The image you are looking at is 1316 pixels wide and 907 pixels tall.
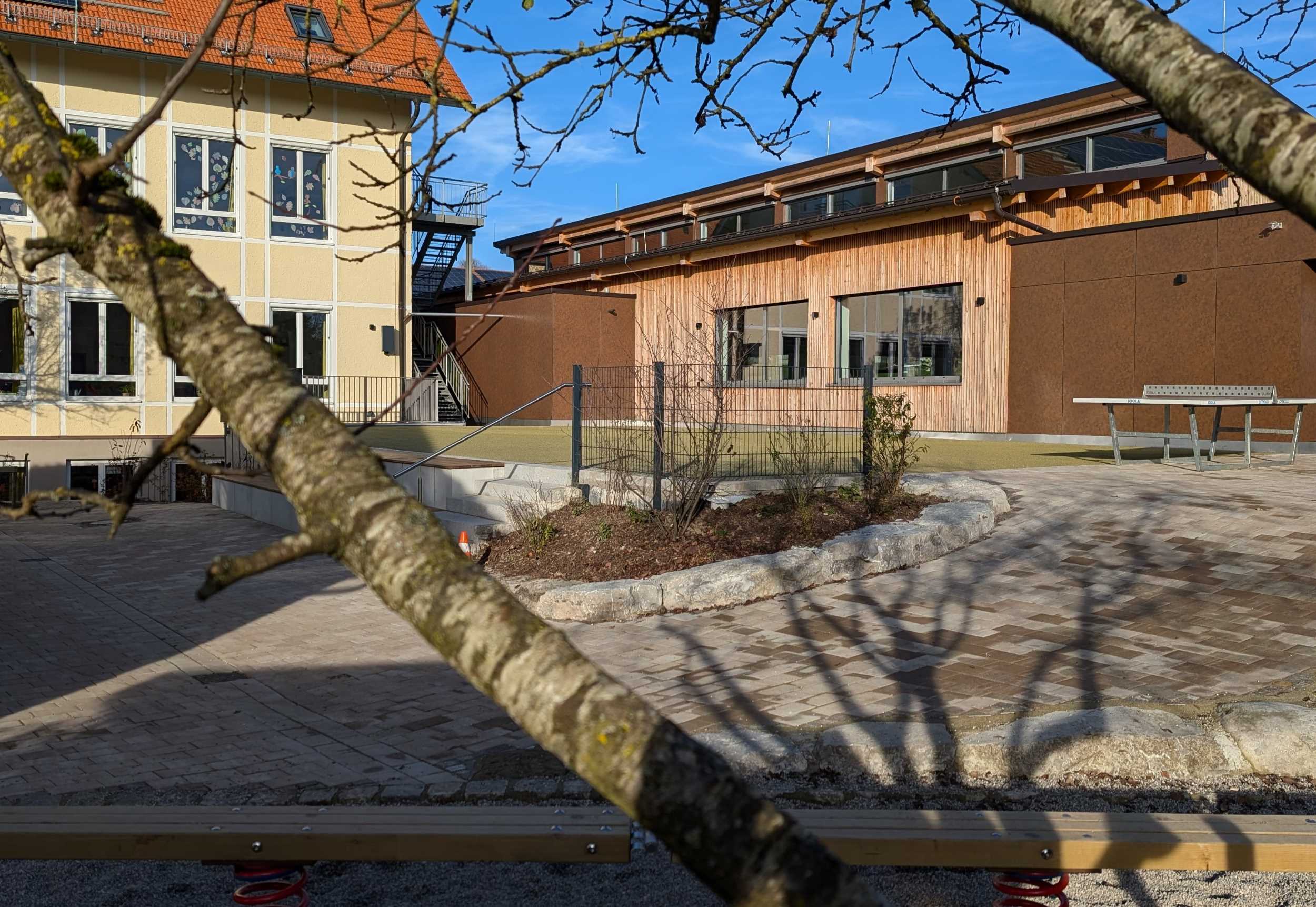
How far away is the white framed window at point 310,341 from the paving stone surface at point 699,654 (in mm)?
12858

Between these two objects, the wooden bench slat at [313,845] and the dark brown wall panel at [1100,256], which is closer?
the wooden bench slat at [313,845]

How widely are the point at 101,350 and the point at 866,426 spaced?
1695 cm

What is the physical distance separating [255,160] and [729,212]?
11.3m

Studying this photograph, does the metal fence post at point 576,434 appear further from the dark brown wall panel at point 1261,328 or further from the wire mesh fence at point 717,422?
the dark brown wall panel at point 1261,328

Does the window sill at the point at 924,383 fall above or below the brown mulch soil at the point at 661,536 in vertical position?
above

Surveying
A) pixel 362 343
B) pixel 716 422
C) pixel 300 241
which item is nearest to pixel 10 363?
pixel 300 241

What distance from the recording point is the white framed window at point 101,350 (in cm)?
2147

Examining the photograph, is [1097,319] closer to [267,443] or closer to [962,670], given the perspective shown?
[962,670]

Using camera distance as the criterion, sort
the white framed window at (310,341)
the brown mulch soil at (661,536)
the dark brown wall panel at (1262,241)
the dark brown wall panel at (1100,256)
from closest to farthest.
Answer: the brown mulch soil at (661,536) → the dark brown wall panel at (1262,241) → the dark brown wall panel at (1100,256) → the white framed window at (310,341)

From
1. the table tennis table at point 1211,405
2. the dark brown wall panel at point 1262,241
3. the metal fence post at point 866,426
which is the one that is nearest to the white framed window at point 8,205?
the metal fence post at point 866,426

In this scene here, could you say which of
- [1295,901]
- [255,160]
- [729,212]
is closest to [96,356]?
[255,160]

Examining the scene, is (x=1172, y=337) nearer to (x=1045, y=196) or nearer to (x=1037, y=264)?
(x=1037, y=264)

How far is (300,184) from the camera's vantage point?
77.9ft

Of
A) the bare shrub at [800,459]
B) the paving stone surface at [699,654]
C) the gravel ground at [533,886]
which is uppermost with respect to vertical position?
the bare shrub at [800,459]
